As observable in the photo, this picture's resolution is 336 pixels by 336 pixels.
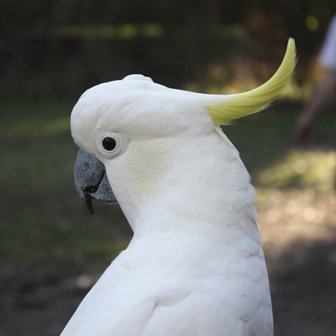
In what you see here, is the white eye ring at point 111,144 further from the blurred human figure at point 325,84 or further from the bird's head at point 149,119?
the blurred human figure at point 325,84

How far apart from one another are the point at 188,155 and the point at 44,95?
10.6m

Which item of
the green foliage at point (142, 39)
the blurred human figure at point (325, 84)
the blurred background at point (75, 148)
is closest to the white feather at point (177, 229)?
the blurred background at point (75, 148)

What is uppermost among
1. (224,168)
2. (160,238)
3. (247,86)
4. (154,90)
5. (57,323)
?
(247,86)

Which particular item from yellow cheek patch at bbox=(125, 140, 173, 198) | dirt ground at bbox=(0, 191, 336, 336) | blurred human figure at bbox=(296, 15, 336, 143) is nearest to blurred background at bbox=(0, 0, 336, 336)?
dirt ground at bbox=(0, 191, 336, 336)

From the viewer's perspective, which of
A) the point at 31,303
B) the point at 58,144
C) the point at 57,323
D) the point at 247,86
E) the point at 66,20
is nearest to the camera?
the point at 57,323

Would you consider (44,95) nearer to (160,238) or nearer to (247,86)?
(247,86)

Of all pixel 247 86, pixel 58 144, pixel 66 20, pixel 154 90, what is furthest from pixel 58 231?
pixel 66 20

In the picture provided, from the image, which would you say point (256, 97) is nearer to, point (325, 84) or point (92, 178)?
point (92, 178)

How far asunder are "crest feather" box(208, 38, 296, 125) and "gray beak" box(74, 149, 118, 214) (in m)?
0.29

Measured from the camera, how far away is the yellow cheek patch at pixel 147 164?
169 cm

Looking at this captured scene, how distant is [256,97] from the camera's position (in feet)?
5.55

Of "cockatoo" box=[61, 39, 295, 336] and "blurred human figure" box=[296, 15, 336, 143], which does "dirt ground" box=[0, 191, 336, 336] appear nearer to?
"blurred human figure" box=[296, 15, 336, 143]

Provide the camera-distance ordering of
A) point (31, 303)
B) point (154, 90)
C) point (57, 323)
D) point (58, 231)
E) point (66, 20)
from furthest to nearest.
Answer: point (66, 20) < point (58, 231) < point (31, 303) < point (57, 323) < point (154, 90)

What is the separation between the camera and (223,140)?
170 centimetres
